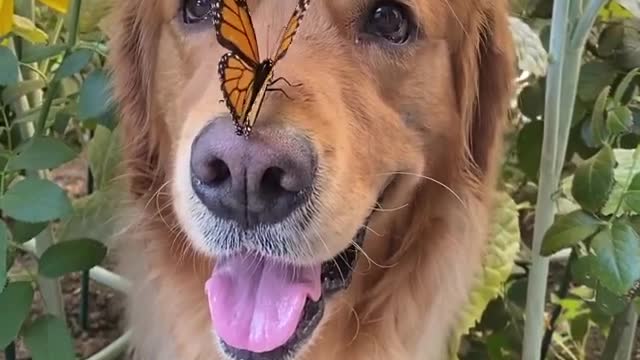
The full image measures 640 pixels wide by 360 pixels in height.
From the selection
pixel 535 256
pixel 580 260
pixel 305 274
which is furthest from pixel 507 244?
pixel 305 274

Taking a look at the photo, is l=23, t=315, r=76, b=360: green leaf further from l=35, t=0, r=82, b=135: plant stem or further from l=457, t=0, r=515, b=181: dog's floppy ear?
l=457, t=0, r=515, b=181: dog's floppy ear

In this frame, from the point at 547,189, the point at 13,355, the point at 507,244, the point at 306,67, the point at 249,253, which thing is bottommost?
the point at 13,355

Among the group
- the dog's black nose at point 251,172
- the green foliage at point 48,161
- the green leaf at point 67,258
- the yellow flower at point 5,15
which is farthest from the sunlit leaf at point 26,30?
the dog's black nose at point 251,172

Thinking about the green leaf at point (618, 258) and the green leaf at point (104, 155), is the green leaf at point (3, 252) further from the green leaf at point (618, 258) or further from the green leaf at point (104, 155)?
the green leaf at point (618, 258)

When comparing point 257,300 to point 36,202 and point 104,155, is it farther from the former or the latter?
point 104,155

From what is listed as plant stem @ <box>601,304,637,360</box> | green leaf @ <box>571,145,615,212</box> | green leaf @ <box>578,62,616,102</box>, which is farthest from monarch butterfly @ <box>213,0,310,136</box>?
plant stem @ <box>601,304,637,360</box>

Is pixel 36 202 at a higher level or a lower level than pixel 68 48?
lower

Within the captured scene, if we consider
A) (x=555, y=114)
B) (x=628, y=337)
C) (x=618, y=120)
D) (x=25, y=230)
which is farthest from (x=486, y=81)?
(x=25, y=230)

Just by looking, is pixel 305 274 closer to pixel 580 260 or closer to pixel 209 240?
pixel 209 240

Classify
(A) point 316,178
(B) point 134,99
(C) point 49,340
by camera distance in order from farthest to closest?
(B) point 134,99 < (C) point 49,340 < (A) point 316,178
